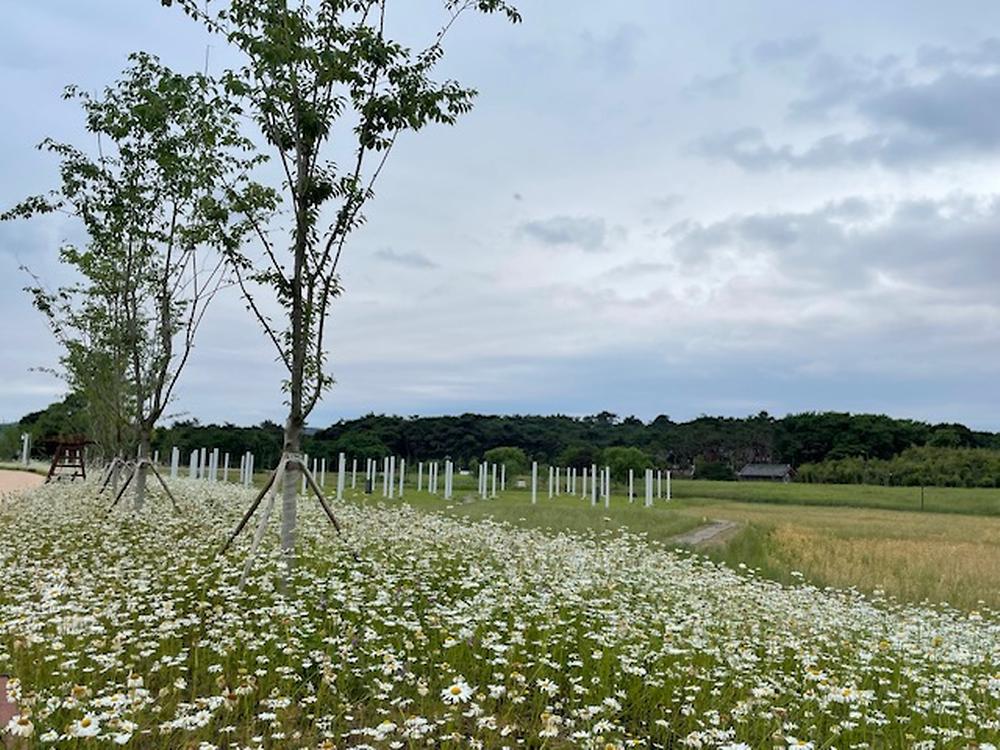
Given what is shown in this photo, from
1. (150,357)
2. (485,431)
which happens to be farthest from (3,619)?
(485,431)

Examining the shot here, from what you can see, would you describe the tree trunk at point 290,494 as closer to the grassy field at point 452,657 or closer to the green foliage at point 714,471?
the grassy field at point 452,657

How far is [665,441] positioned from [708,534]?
202ft

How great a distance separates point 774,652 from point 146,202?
46.2 feet

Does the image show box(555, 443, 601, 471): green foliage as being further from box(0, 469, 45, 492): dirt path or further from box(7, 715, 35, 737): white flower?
box(7, 715, 35, 737): white flower

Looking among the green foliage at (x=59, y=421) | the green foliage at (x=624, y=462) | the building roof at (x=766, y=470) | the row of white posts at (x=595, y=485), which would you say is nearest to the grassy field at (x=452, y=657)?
the row of white posts at (x=595, y=485)

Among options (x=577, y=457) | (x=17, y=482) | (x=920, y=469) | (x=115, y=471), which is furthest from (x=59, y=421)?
(x=920, y=469)

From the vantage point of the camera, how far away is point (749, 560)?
17.7m

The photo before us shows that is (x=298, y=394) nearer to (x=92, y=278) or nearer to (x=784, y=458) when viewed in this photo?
(x=92, y=278)

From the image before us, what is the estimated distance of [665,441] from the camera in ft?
270

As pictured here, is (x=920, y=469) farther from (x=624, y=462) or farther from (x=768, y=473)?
(x=624, y=462)

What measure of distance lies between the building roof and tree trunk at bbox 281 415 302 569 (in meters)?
76.6

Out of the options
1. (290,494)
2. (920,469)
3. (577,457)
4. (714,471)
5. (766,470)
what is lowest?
(714,471)

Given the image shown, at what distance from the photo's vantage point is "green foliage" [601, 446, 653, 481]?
47188 mm

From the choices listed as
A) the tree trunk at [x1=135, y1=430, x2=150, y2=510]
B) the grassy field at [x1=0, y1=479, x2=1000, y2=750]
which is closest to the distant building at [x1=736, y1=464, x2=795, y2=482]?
the tree trunk at [x1=135, y1=430, x2=150, y2=510]
